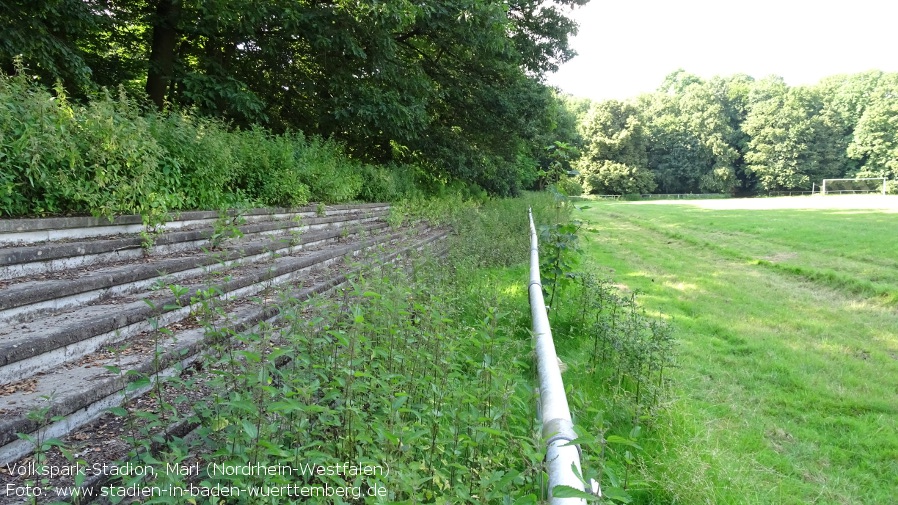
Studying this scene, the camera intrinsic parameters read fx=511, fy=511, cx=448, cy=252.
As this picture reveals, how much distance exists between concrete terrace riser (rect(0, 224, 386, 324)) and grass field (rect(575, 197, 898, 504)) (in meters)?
3.39

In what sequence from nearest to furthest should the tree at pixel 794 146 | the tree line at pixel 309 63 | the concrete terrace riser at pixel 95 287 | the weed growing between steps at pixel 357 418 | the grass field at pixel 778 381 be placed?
the weed growing between steps at pixel 357 418
the concrete terrace riser at pixel 95 287
the grass field at pixel 778 381
the tree line at pixel 309 63
the tree at pixel 794 146

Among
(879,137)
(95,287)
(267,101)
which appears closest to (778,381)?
(95,287)

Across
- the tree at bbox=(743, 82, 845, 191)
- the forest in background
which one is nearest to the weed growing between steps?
the forest in background

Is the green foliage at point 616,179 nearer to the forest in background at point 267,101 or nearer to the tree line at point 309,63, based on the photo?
the forest in background at point 267,101

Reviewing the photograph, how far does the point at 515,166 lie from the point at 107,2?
12247 millimetres

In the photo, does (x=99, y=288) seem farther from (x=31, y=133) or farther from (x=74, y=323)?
(x=31, y=133)

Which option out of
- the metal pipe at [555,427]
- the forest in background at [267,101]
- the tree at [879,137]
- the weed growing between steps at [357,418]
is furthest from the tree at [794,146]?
the metal pipe at [555,427]

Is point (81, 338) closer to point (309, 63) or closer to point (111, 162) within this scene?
point (111, 162)

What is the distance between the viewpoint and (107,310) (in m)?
2.82

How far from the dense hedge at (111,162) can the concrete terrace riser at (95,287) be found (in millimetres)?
470

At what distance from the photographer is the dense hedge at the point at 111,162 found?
302cm

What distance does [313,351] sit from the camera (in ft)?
9.34

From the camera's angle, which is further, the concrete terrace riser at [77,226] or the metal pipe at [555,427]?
the concrete terrace riser at [77,226]

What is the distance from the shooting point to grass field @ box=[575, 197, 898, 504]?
325 cm
